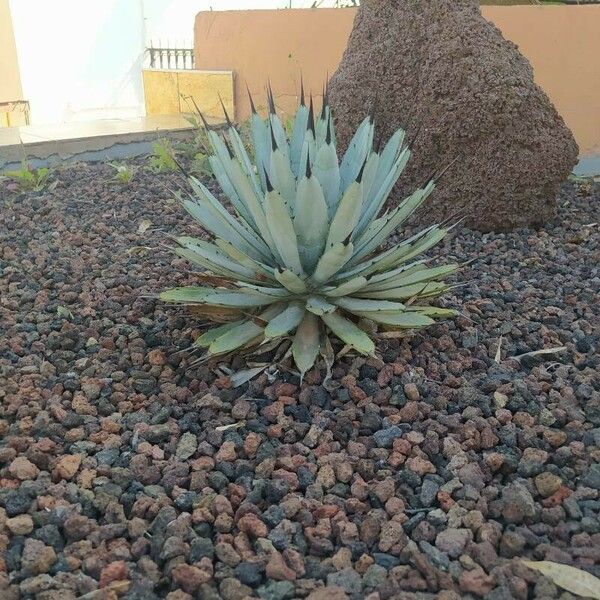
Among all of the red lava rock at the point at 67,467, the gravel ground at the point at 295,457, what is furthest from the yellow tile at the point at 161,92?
the red lava rock at the point at 67,467

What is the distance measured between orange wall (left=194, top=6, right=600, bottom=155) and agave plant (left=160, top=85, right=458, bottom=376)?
9.24 ft

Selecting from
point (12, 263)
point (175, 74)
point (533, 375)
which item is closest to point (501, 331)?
point (533, 375)

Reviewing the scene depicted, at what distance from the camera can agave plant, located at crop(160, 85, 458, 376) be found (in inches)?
81.4

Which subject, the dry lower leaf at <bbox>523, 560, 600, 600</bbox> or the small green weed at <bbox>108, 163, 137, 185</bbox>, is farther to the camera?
the small green weed at <bbox>108, 163, 137, 185</bbox>

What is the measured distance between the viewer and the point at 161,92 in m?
7.84

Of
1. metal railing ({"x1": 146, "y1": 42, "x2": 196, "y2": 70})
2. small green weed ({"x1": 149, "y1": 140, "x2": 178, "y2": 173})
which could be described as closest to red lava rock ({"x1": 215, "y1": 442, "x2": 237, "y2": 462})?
small green weed ({"x1": 149, "y1": 140, "x2": 178, "y2": 173})

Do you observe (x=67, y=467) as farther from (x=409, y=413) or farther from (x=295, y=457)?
(x=409, y=413)

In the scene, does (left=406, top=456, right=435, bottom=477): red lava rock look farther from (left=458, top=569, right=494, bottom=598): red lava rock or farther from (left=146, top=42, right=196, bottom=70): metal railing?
(left=146, top=42, right=196, bottom=70): metal railing

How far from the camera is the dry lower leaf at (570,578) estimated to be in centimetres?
139

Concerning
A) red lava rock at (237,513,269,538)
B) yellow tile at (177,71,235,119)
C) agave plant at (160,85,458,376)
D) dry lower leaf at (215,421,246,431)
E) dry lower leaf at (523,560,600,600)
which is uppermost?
agave plant at (160,85,458,376)

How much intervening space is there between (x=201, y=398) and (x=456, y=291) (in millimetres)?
1245

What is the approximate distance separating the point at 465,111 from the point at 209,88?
408 cm

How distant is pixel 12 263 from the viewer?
3.19 m

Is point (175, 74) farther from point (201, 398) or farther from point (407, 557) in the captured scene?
point (407, 557)
